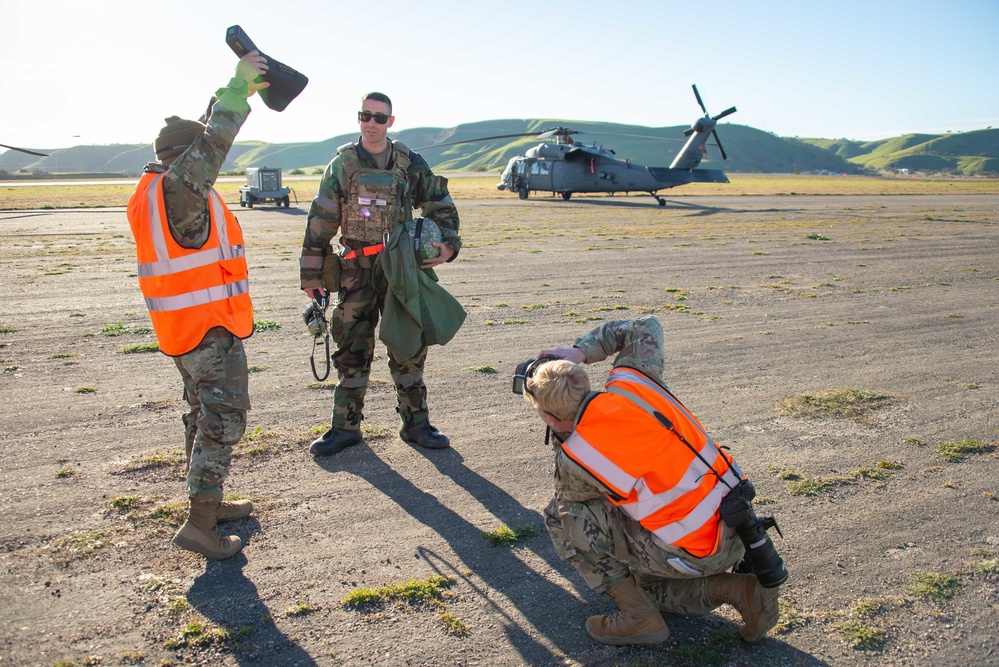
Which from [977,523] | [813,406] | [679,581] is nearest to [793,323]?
[813,406]

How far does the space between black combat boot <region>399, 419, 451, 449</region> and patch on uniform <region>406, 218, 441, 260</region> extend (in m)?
1.36

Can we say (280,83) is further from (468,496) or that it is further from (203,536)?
(468,496)

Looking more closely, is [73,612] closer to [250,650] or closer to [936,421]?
[250,650]

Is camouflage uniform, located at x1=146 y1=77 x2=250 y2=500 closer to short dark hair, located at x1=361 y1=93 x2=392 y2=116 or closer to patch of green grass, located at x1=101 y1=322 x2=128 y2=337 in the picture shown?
short dark hair, located at x1=361 y1=93 x2=392 y2=116

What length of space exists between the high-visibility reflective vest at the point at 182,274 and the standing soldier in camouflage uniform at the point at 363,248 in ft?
4.52

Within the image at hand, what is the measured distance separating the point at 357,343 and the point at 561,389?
274cm

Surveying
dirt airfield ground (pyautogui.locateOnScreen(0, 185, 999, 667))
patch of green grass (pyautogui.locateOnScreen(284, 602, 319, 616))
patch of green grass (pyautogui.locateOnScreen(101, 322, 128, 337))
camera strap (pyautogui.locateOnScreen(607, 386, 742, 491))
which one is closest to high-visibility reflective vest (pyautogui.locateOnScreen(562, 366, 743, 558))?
camera strap (pyautogui.locateOnScreen(607, 386, 742, 491))

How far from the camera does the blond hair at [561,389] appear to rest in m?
3.02

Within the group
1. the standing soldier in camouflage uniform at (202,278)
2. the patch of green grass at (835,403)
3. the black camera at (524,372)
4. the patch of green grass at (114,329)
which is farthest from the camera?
the patch of green grass at (114,329)

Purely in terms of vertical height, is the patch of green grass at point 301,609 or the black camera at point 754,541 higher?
the black camera at point 754,541

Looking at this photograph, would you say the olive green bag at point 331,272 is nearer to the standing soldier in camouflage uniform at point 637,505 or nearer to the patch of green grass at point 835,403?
the standing soldier in camouflage uniform at point 637,505

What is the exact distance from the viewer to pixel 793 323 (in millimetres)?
9523

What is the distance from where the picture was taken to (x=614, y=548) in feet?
10.5

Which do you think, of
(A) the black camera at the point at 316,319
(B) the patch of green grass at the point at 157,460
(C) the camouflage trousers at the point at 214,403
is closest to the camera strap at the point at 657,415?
(C) the camouflage trousers at the point at 214,403
